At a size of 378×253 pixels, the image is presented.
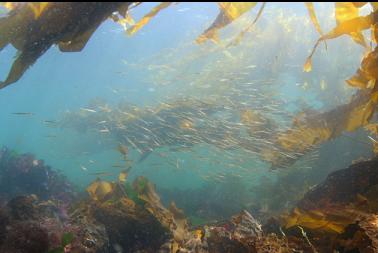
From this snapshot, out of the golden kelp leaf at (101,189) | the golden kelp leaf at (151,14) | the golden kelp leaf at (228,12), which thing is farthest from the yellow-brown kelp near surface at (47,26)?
the golden kelp leaf at (101,189)

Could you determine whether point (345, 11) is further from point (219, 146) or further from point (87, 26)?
point (219, 146)

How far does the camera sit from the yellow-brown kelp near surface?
2.26 m

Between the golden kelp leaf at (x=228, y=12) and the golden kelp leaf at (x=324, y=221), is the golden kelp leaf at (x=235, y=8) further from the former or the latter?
the golden kelp leaf at (x=324, y=221)

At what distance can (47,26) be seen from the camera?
2363 mm

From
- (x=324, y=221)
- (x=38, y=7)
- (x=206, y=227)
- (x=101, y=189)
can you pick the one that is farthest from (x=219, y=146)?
(x=38, y=7)

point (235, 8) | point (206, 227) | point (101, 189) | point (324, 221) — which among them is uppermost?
point (235, 8)

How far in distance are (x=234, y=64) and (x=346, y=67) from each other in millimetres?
7696

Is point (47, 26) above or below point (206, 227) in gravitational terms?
above

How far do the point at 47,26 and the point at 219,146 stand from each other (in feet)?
34.5

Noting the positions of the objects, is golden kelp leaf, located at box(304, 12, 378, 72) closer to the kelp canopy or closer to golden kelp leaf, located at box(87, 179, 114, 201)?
the kelp canopy

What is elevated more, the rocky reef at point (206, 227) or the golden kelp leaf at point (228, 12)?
the golden kelp leaf at point (228, 12)

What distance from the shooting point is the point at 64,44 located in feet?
8.92

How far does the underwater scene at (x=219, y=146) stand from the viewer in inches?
106

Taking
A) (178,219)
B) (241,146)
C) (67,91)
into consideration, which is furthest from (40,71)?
(178,219)
